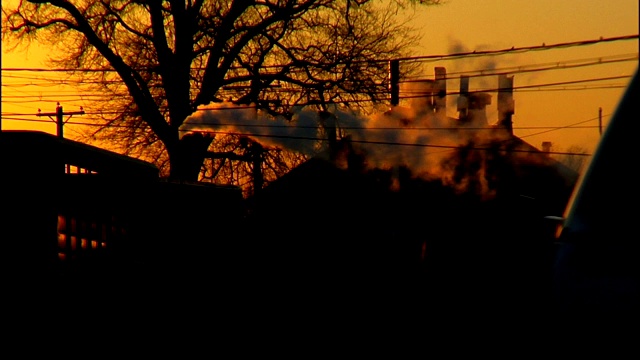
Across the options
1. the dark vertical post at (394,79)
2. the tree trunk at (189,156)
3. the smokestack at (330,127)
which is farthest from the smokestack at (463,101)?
the tree trunk at (189,156)

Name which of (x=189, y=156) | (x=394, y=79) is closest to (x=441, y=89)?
(x=394, y=79)

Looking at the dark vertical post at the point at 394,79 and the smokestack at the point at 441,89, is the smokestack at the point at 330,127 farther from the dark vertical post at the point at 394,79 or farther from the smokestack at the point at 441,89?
the smokestack at the point at 441,89

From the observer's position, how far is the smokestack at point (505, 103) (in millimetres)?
31547

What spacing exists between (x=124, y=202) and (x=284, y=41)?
1893 cm

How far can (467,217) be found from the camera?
99.1 feet

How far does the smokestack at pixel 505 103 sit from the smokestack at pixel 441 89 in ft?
5.89

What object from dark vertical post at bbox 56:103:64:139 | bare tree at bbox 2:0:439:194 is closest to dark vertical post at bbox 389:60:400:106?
bare tree at bbox 2:0:439:194

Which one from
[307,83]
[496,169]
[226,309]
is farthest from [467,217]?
[226,309]

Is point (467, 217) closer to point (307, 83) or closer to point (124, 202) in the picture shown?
point (307, 83)

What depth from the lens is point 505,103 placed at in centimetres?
3338

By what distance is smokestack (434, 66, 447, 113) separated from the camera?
3059 cm

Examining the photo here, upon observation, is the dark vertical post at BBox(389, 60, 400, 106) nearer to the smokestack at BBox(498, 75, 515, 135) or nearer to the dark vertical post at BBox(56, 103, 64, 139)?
the smokestack at BBox(498, 75, 515, 135)

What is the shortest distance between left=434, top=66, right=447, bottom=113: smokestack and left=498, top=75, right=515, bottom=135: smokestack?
179cm

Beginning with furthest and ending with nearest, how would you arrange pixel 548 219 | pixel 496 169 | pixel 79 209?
pixel 496 169 < pixel 79 209 < pixel 548 219
